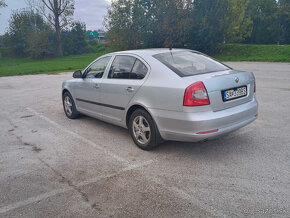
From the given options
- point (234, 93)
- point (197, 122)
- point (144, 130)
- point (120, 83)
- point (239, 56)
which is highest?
point (239, 56)

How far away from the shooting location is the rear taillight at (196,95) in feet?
12.5

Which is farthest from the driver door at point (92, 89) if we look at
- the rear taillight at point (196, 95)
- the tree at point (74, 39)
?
the tree at point (74, 39)

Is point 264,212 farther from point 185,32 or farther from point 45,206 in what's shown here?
point 185,32

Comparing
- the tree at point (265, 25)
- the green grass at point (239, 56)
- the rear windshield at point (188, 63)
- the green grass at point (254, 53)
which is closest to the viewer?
the rear windshield at point (188, 63)

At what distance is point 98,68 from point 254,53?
2575 centimetres

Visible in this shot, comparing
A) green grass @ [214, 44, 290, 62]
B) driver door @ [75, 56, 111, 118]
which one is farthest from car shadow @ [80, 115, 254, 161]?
green grass @ [214, 44, 290, 62]

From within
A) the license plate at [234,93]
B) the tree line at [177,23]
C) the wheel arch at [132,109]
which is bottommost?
the wheel arch at [132,109]

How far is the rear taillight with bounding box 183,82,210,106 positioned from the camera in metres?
3.80

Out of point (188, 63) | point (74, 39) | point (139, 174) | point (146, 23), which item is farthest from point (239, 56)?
point (74, 39)

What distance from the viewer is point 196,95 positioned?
381cm

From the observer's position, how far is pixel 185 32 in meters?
30.6

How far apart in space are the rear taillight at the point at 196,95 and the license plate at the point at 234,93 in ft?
1.18

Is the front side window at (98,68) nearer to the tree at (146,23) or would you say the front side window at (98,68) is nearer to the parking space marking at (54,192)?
the parking space marking at (54,192)

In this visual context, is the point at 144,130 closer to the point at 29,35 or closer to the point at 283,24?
the point at 29,35
